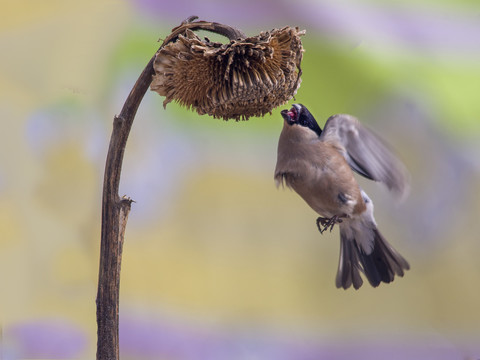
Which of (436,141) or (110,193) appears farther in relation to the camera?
(436,141)

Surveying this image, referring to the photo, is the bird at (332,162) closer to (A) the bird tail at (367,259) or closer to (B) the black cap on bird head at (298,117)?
(B) the black cap on bird head at (298,117)

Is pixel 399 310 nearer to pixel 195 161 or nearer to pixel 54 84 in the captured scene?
pixel 195 161

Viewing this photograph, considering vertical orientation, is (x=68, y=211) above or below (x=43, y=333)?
above

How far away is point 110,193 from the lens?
66cm

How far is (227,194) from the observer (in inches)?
42.8

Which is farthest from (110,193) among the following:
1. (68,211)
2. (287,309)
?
(287,309)

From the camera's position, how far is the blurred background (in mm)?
1005

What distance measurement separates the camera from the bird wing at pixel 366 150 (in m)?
0.78

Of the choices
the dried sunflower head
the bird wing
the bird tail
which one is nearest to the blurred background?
the bird tail

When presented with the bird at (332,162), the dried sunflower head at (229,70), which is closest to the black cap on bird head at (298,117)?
the bird at (332,162)

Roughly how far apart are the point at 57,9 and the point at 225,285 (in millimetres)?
547

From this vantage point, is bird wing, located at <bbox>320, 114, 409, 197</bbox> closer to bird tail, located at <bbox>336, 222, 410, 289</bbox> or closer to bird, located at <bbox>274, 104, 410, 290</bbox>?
bird, located at <bbox>274, 104, 410, 290</bbox>

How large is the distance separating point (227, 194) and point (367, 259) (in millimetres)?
281

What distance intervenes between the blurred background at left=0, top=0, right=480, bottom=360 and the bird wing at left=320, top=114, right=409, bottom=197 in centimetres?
26
